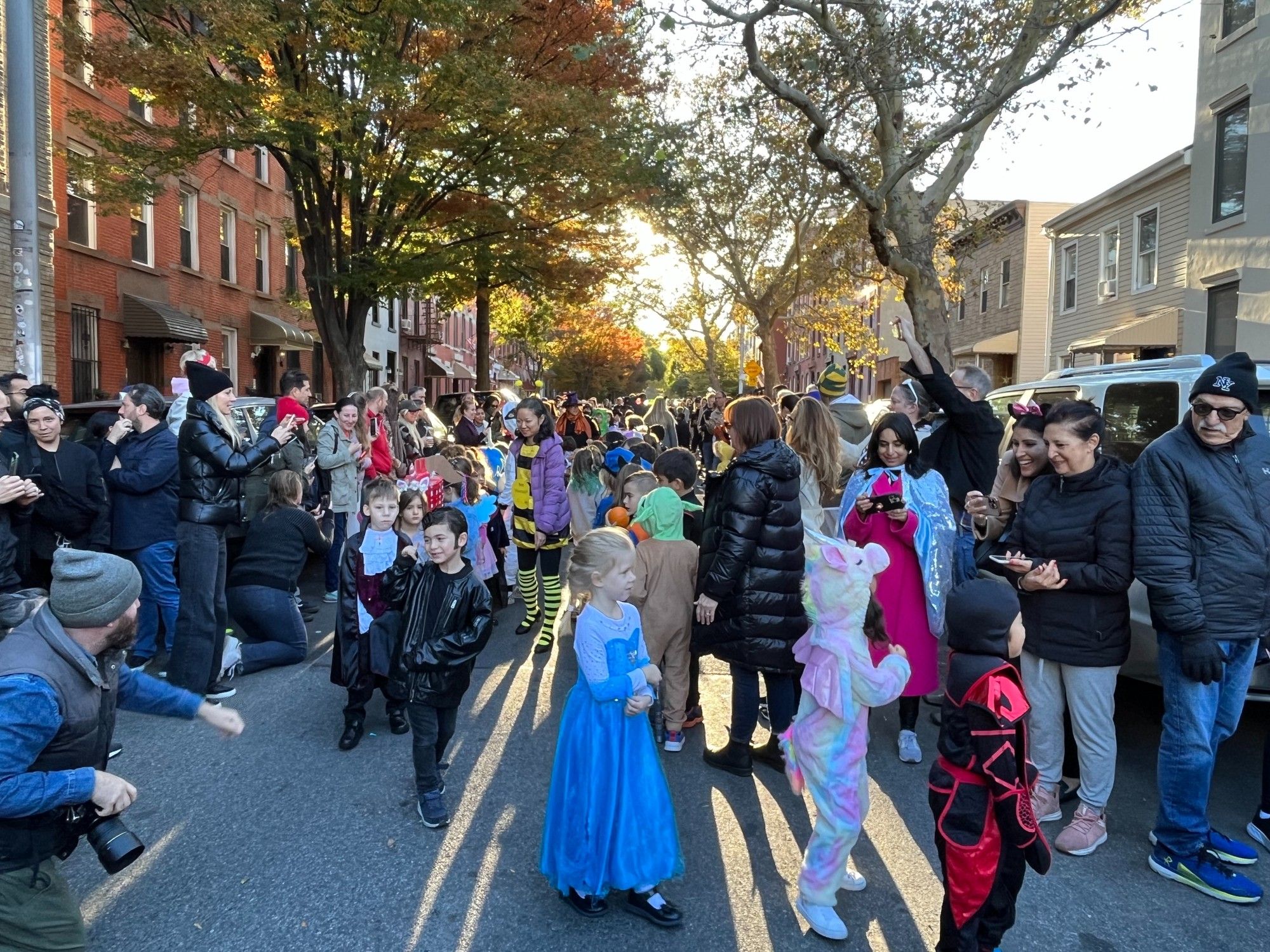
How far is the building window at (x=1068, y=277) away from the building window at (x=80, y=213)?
23.4m

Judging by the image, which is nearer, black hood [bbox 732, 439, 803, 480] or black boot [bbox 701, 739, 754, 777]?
black hood [bbox 732, 439, 803, 480]

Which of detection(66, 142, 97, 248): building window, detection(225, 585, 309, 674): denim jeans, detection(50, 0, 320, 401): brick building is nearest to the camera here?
detection(225, 585, 309, 674): denim jeans

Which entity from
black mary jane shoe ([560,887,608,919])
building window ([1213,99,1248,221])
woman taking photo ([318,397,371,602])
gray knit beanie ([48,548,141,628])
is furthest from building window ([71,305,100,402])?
building window ([1213,99,1248,221])

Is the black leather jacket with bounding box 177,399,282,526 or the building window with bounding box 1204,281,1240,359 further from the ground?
the building window with bounding box 1204,281,1240,359

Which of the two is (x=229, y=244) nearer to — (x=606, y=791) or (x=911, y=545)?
(x=911, y=545)

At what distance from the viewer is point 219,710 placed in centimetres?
275

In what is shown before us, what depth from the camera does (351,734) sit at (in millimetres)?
4988

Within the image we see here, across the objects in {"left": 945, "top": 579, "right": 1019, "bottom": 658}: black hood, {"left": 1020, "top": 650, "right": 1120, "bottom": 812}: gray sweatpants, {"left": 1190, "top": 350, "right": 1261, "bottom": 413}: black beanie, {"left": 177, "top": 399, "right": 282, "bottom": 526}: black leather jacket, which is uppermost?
{"left": 1190, "top": 350, "right": 1261, "bottom": 413}: black beanie

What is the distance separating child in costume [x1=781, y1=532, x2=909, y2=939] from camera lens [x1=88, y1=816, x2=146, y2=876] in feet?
7.49

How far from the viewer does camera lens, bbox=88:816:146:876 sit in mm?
2428

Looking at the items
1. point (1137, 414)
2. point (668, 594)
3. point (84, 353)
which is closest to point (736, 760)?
point (668, 594)

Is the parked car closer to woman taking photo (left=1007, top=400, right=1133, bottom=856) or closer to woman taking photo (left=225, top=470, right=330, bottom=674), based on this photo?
woman taking photo (left=1007, top=400, right=1133, bottom=856)

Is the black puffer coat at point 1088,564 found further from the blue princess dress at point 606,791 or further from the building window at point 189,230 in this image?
the building window at point 189,230

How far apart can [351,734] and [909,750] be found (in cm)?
316
